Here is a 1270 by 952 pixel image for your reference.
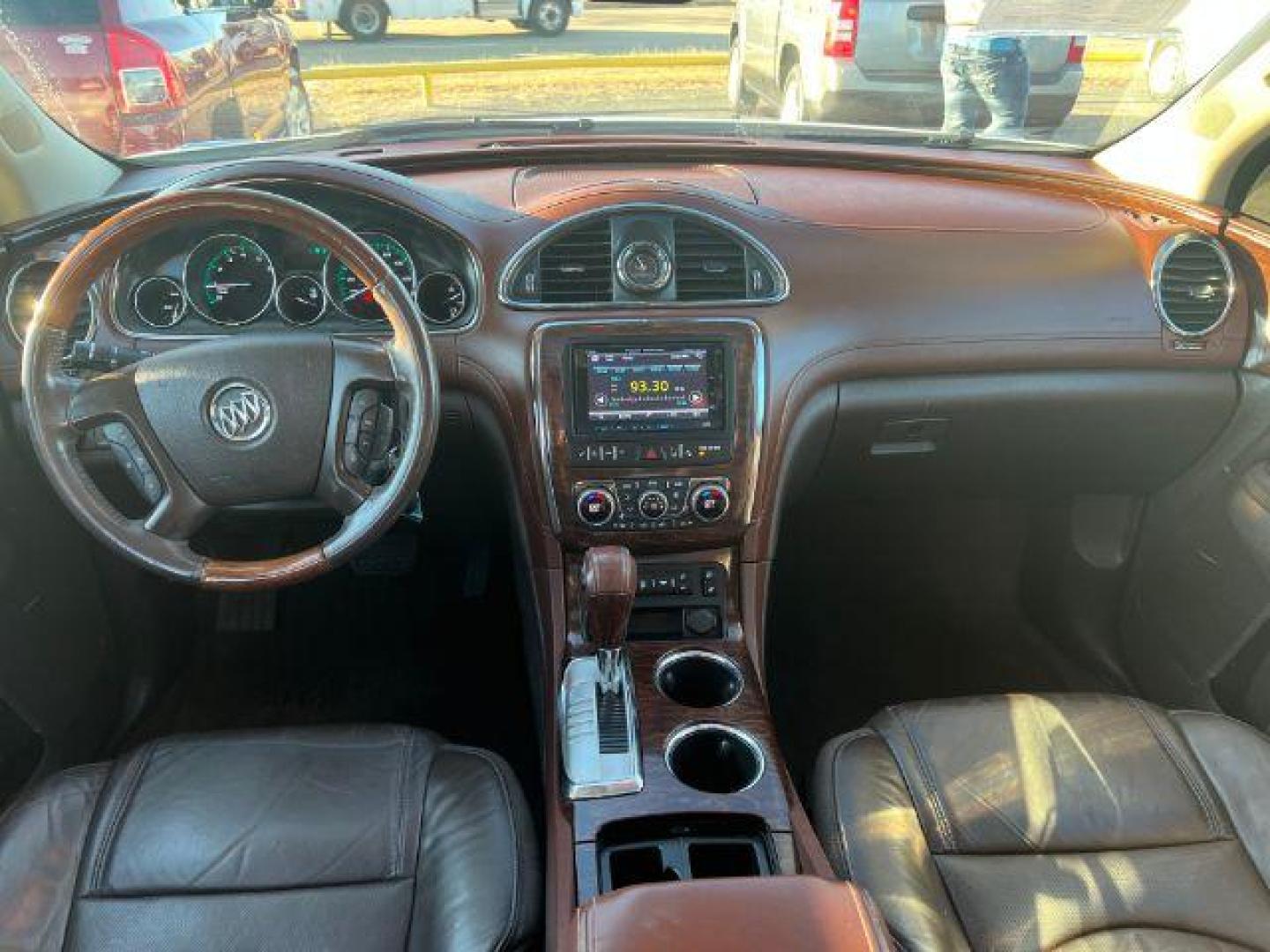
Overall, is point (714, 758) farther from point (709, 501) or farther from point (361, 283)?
point (361, 283)

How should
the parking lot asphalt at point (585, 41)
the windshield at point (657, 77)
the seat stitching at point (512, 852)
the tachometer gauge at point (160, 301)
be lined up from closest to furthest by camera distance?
the seat stitching at point (512, 852) → the tachometer gauge at point (160, 301) → the windshield at point (657, 77) → the parking lot asphalt at point (585, 41)

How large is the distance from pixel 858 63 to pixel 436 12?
5.85m

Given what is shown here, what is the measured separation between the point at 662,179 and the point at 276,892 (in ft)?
4.69

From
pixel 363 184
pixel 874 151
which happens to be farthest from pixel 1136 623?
pixel 363 184

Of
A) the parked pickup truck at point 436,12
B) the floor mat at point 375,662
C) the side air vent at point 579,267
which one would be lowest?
the floor mat at point 375,662

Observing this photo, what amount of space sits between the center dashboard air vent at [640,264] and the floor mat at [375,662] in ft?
3.32

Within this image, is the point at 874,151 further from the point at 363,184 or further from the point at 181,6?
the point at 181,6

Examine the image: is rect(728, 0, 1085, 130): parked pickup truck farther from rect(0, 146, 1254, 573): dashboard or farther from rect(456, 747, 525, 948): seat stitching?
rect(456, 747, 525, 948): seat stitching

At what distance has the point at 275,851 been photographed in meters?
1.58

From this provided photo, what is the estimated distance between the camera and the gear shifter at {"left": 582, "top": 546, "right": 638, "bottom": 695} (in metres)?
1.66

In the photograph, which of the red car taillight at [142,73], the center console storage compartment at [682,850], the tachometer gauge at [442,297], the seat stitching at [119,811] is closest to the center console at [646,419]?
the tachometer gauge at [442,297]

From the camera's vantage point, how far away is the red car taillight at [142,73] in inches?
102

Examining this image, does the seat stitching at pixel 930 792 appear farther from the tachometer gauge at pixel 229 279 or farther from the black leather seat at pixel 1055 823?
the tachometer gauge at pixel 229 279

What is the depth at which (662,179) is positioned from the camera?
210cm
